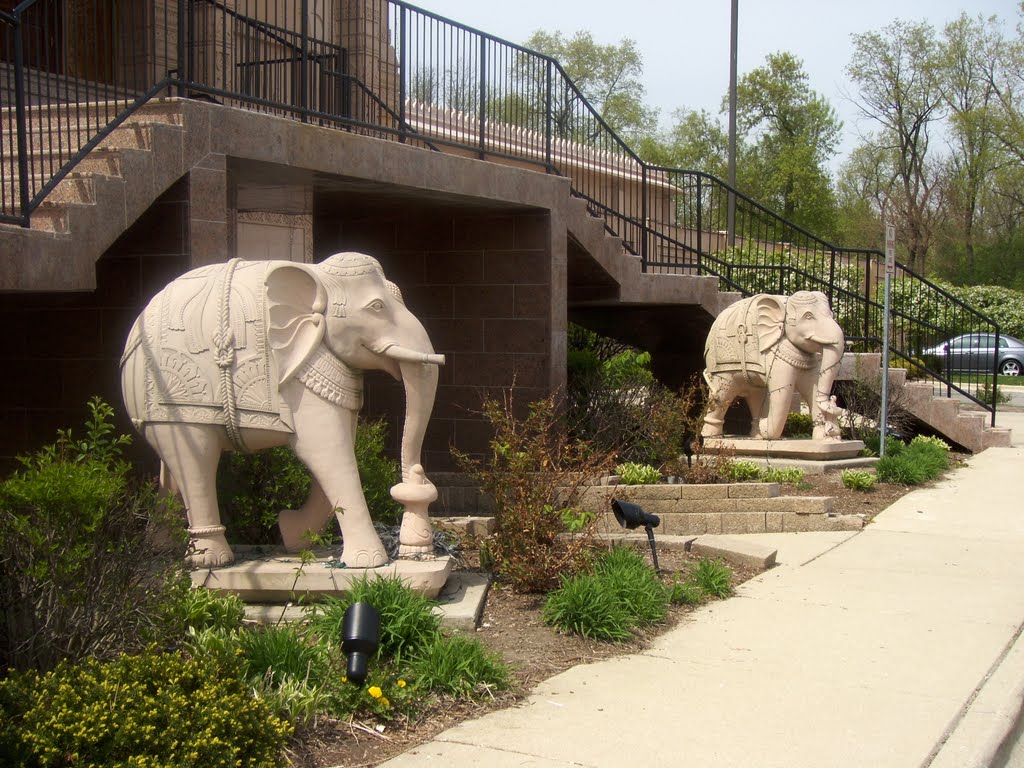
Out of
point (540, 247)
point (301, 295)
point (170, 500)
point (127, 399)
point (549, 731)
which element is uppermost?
point (540, 247)

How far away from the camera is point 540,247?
36.7 ft

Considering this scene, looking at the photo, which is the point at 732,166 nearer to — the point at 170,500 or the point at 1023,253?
the point at 170,500

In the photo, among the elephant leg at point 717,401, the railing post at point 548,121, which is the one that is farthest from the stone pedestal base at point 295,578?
the elephant leg at point 717,401

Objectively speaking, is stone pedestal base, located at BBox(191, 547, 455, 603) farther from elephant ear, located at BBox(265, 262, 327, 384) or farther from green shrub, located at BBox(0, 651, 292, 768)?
green shrub, located at BBox(0, 651, 292, 768)

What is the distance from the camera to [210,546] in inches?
249

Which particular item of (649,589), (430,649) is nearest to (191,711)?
(430,649)

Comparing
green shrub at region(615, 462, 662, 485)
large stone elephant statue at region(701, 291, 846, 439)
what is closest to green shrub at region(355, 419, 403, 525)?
green shrub at region(615, 462, 662, 485)

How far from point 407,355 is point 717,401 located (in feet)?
25.6

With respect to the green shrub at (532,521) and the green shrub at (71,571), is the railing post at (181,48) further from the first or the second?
the green shrub at (71,571)

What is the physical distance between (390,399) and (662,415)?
284 cm

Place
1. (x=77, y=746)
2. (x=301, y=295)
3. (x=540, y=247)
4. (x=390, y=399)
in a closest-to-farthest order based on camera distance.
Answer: (x=77, y=746)
(x=301, y=295)
(x=540, y=247)
(x=390, y=399)

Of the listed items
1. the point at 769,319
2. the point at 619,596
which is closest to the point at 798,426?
the point at 769,319

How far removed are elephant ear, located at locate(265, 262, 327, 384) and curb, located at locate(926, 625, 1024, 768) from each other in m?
3.63

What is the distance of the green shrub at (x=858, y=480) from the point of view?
39.4ft
